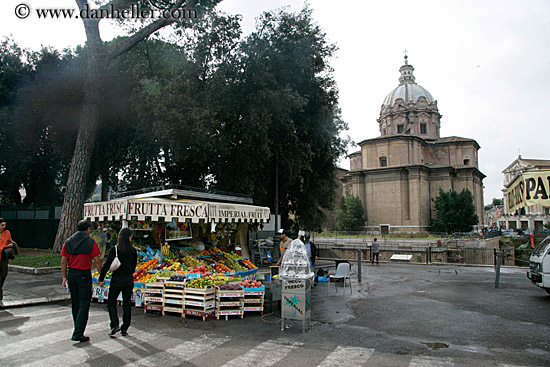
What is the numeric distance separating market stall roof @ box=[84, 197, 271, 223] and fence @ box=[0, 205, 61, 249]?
16.0 meters

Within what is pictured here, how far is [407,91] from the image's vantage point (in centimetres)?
7219

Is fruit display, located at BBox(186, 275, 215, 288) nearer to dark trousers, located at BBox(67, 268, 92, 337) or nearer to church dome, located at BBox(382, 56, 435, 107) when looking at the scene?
dark trousers, located at BBox(67, 268, 92, 337)

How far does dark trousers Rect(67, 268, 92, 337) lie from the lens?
642 cm

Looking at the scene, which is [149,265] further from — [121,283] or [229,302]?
[121,283]

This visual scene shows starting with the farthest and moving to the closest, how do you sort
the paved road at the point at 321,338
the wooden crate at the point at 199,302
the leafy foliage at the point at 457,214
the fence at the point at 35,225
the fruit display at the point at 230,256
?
the leafy foliage at the point at 457,214 < the fence at the point at 35,225 < the fruit display at the point at 230,256 < the wooden crate at the point at 199,302 < the paved road at the point at 321,338

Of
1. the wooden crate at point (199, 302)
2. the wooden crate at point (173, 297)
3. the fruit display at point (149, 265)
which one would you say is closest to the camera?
the wooden crate at point (199, 302)

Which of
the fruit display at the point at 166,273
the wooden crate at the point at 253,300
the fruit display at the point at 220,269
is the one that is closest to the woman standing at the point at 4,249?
the fruit display at the point at 166,273

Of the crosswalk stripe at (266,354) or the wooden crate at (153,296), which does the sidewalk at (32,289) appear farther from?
the crosswalk stripe at (266,354)

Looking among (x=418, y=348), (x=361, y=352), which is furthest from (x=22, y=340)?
(x=418, y=348)

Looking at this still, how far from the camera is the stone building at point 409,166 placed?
60406 millimetres

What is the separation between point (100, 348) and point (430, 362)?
5302 millimetres

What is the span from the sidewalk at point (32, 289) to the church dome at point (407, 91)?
68.5 meters

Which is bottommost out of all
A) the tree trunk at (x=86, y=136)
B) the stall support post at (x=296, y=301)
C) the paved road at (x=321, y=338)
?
the paved road at (x=321, y=338)

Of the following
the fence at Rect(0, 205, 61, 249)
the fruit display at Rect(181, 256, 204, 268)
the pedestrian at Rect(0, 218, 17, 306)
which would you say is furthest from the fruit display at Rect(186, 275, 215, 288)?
the fence at Rect(0, 205, 61, 249)
